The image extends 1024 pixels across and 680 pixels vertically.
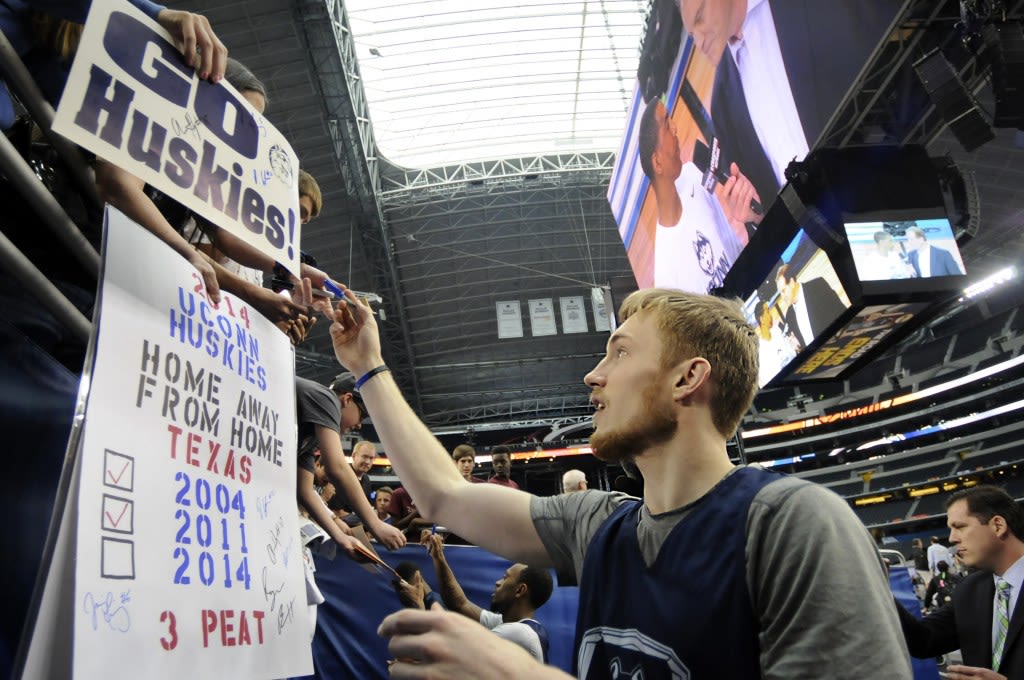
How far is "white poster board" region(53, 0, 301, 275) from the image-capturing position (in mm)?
1203

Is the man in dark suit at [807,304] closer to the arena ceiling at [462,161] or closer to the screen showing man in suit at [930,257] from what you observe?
the screen showing man in suit at [930,257]

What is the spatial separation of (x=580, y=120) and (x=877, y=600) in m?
17.9

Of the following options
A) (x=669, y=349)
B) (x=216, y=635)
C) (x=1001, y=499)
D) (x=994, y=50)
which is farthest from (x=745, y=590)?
(x=994, y=50)

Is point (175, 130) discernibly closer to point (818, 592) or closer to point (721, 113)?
point (818, 592)

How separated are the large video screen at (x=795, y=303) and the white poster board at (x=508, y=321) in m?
8.70

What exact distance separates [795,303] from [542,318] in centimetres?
1031

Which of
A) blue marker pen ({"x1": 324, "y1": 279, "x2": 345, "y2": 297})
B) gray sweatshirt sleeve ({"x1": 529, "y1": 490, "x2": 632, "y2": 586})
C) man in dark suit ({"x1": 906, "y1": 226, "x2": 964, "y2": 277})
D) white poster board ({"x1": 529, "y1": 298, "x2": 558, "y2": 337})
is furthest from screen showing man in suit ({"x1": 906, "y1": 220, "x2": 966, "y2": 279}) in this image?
white poster board ({"x1": 529, "y1": 298, "x2": 558, "y2": 337})

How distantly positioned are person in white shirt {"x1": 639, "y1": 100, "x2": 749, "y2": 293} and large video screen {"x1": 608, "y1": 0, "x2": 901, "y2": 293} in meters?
0.02

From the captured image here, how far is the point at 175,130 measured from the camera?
4.61 feet

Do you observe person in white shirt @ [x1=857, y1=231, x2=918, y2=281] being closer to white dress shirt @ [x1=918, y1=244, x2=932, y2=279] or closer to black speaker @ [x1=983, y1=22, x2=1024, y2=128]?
white dress shirt @ [x1=918, y1=244, x2=932, y2=279]

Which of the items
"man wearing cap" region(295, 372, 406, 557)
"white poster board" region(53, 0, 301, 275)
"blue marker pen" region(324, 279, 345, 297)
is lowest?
"man wearing cap" region(295, 372, 406, 557)

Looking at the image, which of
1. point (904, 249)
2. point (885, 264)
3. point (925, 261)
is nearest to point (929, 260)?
point (925, 261)

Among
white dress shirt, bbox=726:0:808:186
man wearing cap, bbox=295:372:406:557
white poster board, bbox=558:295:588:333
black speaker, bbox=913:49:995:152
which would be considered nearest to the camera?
man wearing cap, bbox=295:372:406:557

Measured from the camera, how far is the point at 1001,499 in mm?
3213
